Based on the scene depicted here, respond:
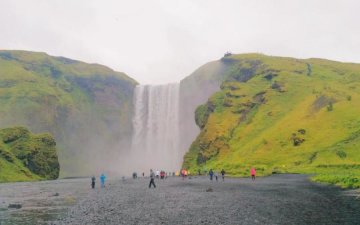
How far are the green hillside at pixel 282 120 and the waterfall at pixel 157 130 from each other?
19989mm

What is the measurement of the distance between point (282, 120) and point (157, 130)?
212 feet

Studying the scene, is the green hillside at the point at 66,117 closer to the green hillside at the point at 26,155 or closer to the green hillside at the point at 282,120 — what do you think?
the green hillside at the point at 26,155

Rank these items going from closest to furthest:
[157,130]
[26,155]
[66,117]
A: [26,155] → [157,130] → [66,117]

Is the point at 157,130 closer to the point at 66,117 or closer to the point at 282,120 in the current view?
→ the point at 66,117

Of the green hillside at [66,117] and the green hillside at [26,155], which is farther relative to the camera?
the green hillside at [66,117]

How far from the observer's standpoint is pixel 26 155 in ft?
366

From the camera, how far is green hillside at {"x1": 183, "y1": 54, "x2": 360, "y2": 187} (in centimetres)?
8469

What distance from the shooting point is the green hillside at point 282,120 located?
84688 mm

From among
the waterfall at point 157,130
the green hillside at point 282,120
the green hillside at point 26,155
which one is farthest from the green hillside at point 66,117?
the green hillside at point 282,120

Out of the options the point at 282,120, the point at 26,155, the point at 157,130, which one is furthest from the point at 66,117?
the point at 282,120

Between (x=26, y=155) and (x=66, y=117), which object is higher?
(x=66, y=117)

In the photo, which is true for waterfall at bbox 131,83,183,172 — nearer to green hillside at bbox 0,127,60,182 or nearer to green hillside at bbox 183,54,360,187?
green hillside at bbox 183,54,360,187

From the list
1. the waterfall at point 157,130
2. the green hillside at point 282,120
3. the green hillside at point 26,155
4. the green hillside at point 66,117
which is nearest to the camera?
the green hillside at point 282,120

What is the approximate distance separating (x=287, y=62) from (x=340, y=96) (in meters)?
49.0
